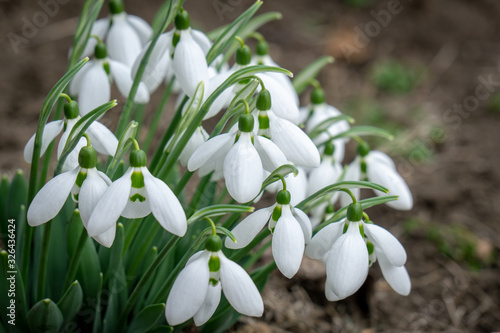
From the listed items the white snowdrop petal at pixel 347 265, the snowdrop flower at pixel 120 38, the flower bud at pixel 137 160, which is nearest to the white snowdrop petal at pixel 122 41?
the snowdrop flower at pixel 120 38

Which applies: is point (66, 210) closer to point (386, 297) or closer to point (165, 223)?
point (165, 223)

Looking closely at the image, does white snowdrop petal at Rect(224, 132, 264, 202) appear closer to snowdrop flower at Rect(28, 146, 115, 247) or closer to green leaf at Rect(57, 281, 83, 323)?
snowdrop flower at Rect(28, 146, 115, 247)

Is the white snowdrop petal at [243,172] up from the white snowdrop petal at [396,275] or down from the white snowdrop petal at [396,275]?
up

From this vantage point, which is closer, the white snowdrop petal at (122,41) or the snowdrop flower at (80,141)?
the snowdrop flower at (80,141)

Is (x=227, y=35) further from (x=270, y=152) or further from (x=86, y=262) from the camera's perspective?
(x=86, y=262)

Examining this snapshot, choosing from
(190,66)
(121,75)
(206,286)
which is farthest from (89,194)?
(121,75)

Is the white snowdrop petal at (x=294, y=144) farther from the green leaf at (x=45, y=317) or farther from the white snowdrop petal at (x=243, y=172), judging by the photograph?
the green leaf at (x=45, y=317)
